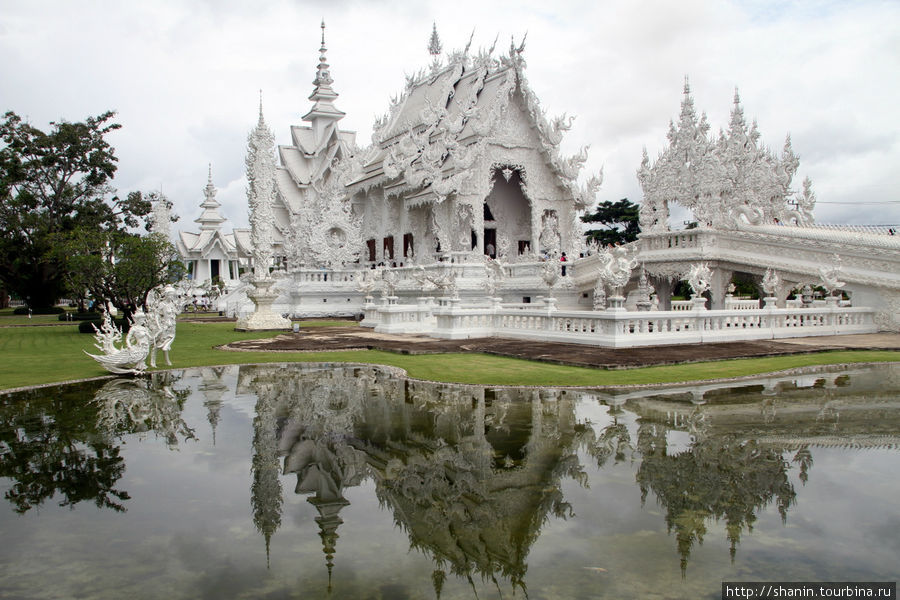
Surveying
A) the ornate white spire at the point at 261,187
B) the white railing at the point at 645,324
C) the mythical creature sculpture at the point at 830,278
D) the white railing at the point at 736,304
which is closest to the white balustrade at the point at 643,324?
the white railing at the point at 645,324

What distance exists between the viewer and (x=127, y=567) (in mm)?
3957

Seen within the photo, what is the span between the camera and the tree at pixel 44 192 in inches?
1291

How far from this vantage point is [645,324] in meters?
14.0

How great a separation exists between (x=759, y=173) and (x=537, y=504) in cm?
3026

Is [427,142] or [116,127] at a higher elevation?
[116,127]

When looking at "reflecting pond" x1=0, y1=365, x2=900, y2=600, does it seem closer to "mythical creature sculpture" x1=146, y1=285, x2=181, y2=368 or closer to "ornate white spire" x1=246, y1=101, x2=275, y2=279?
"mythical creature sculpture" x1=146, y1=285, x2=181, y2=368

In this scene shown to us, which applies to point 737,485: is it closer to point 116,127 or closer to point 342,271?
point 342,271

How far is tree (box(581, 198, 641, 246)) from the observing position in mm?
48625

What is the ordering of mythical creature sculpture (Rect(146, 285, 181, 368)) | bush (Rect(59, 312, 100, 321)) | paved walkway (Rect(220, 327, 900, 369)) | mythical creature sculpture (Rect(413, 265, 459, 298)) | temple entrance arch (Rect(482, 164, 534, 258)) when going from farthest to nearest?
temple entrance arch (Rect(482, 164, 534, 258)) → bush (Rect(59, 312, 100, 321)) → mythical creature sculpture (Rect(413, 265, 459, 298)) → mythical creature sculpture (Rect(146, 285, 181, 368)) → paved walkway (Rect(220, 327, 900, 369))

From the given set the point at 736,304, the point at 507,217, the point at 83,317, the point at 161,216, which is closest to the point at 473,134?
the point at 507,217

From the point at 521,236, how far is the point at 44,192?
24208 millimetres

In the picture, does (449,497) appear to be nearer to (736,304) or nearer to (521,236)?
(736,304)

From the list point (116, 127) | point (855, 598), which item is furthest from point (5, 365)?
point (116, 127)

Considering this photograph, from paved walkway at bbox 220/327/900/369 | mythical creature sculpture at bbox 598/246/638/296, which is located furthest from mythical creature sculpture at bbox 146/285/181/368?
mythical creature sculpture at bbox 598/246/638/296
